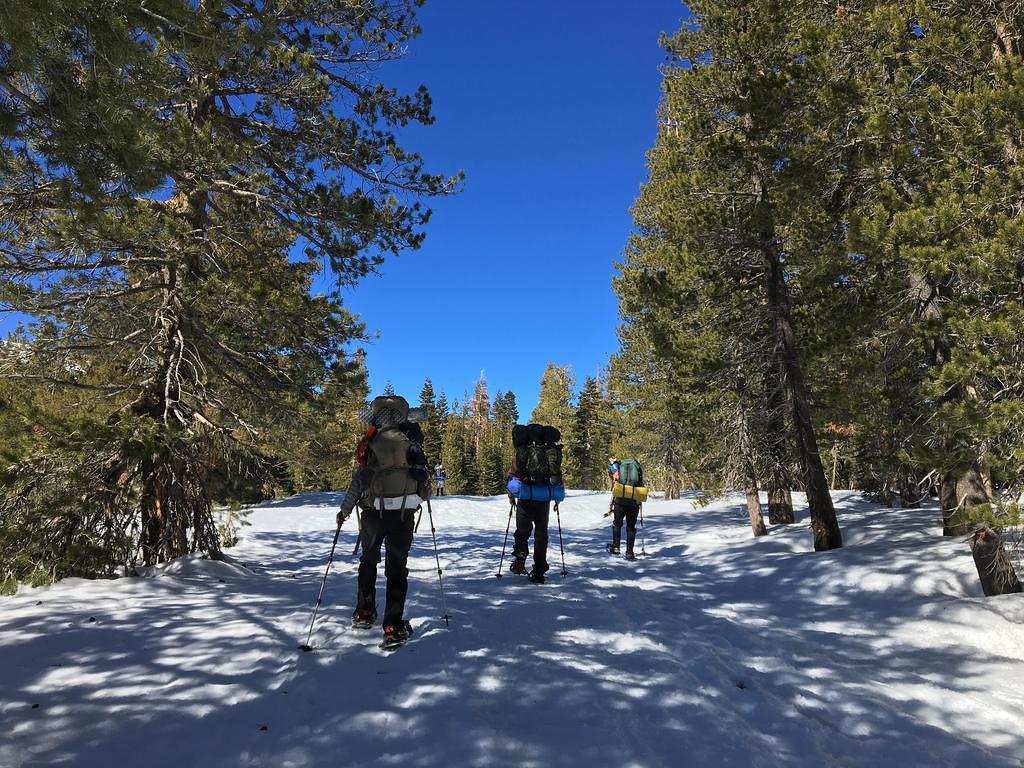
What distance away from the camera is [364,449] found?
5121 mm

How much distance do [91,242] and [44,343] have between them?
1895 millimetres

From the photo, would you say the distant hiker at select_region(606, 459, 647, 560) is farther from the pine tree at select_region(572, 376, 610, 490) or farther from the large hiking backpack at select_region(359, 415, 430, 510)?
the pine tree at select_region(572, 376, 610, 490)

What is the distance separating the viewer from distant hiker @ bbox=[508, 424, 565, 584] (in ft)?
24.6

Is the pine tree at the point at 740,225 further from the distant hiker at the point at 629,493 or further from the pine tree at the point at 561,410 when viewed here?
the pine tree at the point at 561,410

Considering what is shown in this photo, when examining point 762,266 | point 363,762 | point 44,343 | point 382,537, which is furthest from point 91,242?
point 762,266

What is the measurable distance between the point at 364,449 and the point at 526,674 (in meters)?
2.51

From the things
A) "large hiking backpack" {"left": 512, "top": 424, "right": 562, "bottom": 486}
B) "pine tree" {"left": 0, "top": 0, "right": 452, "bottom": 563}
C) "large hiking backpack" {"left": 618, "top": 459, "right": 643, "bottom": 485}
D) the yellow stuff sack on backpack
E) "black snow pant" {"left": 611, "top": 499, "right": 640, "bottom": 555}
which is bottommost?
"black snow pant" {"left": 611, "top": 499, "right": 640, "bottom": 555}

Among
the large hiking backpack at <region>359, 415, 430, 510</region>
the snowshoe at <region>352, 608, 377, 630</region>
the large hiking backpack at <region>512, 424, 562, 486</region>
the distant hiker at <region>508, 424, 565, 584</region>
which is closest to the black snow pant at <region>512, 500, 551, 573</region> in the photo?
the distant hiker at <region>508, 424, 565, 584</region>

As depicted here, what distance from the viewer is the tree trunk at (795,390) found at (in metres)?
9.14

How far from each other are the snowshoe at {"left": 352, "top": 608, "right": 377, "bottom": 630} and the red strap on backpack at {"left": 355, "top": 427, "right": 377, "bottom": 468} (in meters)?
1.41

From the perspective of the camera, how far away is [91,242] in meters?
5.72

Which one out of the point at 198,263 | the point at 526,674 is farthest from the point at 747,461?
the point at 198,263

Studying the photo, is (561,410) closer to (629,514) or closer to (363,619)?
(629,514)

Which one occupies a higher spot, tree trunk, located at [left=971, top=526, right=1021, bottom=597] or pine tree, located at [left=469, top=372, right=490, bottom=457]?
pine tree, located at [left=469, top=372, right=490, bottom=457]
